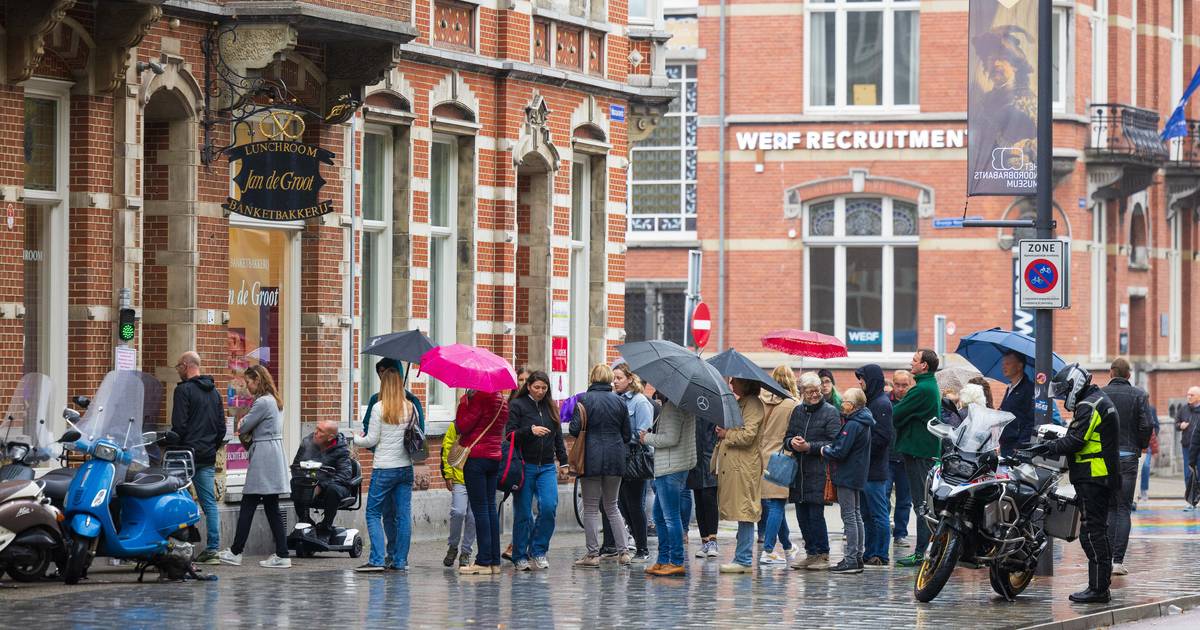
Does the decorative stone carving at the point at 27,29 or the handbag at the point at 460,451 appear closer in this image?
the decorative stone carving at the point at 27,29

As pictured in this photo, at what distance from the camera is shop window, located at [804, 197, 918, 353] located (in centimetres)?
3897

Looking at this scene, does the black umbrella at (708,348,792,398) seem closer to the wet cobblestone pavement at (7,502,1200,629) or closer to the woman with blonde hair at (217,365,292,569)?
the wet cobblestone pavement at (7,502,1200,629)

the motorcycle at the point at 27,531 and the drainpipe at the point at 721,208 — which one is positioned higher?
the drainpipe at the point at 721,208

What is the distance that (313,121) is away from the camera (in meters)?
21.1

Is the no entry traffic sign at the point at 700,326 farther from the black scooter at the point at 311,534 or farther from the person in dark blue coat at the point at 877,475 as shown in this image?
the black scooter at the point at 311,534

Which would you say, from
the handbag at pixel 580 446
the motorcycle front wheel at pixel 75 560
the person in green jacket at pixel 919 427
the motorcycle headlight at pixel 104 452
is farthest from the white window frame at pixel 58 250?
the person in green jacket at pixel 919 427

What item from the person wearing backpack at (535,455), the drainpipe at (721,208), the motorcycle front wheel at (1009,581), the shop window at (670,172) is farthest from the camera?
the shop window at (670,172)

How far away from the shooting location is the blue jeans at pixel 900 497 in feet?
70.5

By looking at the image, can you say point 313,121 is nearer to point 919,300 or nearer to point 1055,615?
point 1055,615

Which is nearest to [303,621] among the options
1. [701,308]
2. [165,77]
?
[165,77]

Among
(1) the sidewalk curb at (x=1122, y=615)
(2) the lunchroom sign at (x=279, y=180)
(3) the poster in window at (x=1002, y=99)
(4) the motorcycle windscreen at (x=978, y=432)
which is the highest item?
(3) the poster in window at (x=1002, y=99)

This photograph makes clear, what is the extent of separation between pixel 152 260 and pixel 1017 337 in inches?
305

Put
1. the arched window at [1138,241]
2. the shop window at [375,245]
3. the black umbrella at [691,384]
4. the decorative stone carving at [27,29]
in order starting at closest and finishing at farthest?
the decorative stone carving at [27,29]
the black umbrella at [691,384]
the shop window at [375,245]
the arched window at [1138,241]

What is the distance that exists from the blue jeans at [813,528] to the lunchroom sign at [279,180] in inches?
204
